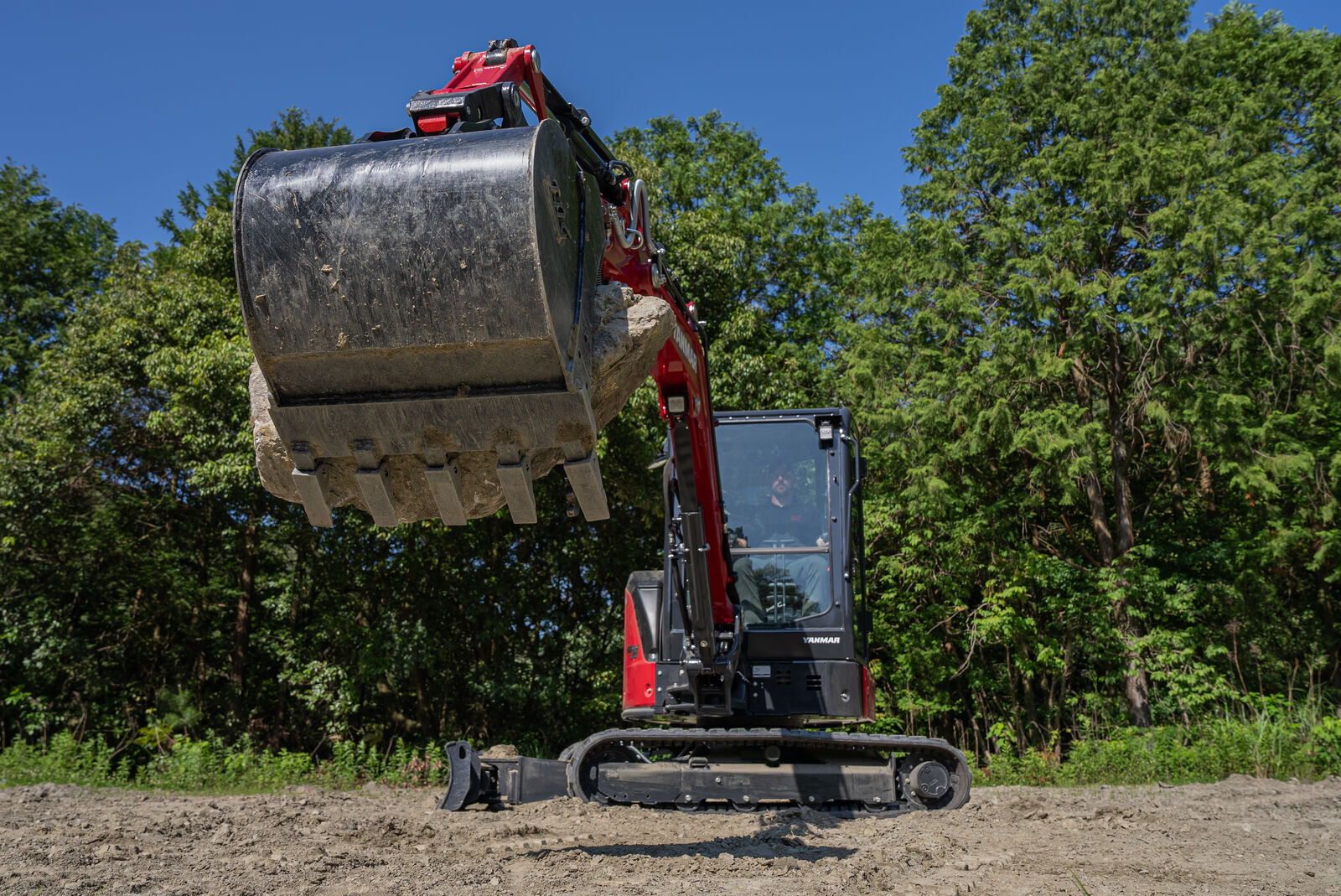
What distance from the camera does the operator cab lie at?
20.6 feet

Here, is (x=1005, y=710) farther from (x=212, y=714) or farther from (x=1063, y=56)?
(x=212, y=714)

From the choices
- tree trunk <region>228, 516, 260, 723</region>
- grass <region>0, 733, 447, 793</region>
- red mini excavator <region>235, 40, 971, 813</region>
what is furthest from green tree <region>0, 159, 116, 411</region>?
red mini excavator <region>235, 40, 971, 813</region>

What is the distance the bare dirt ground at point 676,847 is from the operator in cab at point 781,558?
1348 millimetres

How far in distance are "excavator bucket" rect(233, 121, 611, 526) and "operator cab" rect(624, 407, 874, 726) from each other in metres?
2.98

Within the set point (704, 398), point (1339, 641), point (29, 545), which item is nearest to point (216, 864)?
point (704, 398)

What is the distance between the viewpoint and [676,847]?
4.77m

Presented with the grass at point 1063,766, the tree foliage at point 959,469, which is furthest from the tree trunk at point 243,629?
the grass at point 1063,766

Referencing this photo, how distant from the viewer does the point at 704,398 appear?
504 centimetres

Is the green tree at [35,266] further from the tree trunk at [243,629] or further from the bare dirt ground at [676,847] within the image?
the bare dirt ground at [676,847]

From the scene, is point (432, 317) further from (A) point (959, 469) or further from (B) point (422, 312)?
(A) point (959, 469)

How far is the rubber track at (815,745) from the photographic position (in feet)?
20.2

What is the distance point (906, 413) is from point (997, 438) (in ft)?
3.94

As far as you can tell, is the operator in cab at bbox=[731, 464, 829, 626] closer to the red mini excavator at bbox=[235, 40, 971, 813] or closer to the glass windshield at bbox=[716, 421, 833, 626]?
the glass windshield at bbox=[716, 421, 833, 626]

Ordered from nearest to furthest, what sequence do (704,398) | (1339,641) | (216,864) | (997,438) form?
(216,864)
(704,398)
(997,438)
(1339,641)
